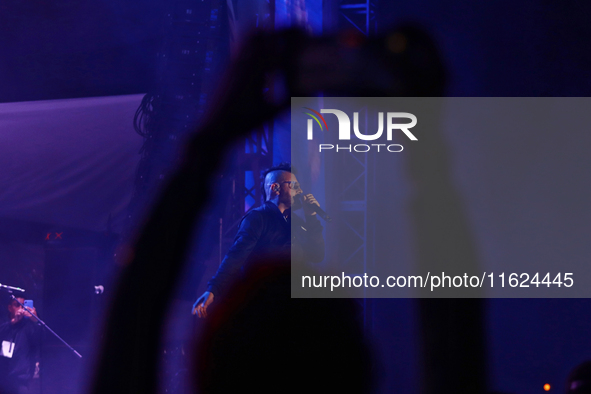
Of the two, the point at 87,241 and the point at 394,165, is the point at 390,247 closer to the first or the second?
the point at 394,165

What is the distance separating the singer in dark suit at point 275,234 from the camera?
2359mm

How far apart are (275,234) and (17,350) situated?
2597 mm

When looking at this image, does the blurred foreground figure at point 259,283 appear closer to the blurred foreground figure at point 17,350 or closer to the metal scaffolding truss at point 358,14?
the metal scaffolding truss at point 358,14

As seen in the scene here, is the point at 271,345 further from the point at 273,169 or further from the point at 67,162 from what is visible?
the point at 67,162

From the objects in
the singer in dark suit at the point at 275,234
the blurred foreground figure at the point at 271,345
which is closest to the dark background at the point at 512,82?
the blurred foreground figure at the point at 271,345

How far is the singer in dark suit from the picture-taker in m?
2.36

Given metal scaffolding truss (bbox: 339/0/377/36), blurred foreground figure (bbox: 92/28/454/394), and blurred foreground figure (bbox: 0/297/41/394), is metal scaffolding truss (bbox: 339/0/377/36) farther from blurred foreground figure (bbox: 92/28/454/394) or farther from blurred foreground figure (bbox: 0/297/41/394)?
blurred foreground figure (bbox: 0/297/41/394)

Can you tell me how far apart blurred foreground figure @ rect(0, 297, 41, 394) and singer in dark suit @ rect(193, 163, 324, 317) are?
205cm

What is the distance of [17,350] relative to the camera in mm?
3414

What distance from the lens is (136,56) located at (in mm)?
3637

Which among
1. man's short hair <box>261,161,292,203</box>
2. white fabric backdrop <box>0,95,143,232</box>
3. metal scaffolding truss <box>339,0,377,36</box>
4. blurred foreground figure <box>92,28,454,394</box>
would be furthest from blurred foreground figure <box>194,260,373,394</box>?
metal scaffolding truss <box>339,0,377,36</box>

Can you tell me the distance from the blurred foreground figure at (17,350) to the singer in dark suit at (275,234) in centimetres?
205

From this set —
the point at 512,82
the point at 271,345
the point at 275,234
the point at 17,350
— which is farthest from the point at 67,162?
the point at 512,82

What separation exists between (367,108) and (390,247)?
96cm
